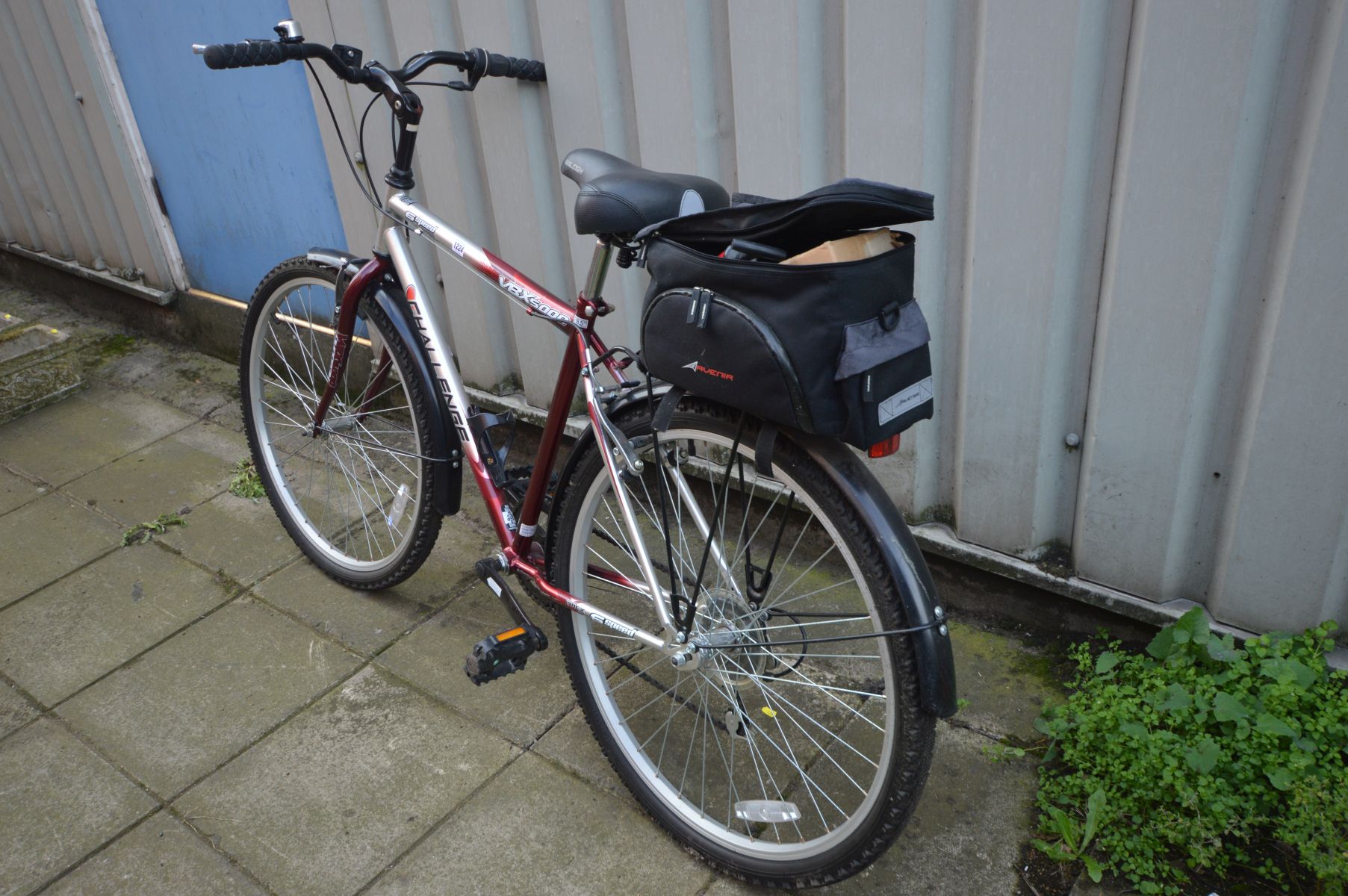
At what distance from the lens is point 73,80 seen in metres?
4.89

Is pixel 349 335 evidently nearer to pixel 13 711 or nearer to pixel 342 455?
pixel 342 455

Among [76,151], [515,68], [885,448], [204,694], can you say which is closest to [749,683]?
[885,448]

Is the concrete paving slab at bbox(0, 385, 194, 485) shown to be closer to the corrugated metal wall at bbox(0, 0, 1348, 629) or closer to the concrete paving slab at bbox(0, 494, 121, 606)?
the concrete paving slab at bbox(0, 494, 121, 606)

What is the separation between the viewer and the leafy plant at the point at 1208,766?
6.63 feet

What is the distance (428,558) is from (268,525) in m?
0.72

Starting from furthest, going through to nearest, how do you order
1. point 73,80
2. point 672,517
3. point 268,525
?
point 73,80, point 268,525, point 672,517

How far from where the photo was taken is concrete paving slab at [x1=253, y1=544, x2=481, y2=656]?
311cm

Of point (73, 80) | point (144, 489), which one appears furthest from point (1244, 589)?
point (73, 80)

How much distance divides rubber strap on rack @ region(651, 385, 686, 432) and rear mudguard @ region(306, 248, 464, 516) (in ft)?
3.37

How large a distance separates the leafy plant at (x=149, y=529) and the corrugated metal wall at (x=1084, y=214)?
203 cm

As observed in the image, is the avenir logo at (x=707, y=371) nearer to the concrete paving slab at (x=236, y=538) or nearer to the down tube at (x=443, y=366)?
the down tube at (x=443, y=366)

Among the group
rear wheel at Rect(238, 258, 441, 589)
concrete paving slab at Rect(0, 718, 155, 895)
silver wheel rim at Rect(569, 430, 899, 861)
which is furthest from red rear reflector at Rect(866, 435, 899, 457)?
concrete paving slab at Rect(0, 718, 155, 895)

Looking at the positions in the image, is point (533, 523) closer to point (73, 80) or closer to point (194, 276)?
point (194, 276)

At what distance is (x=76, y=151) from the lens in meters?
5.20
